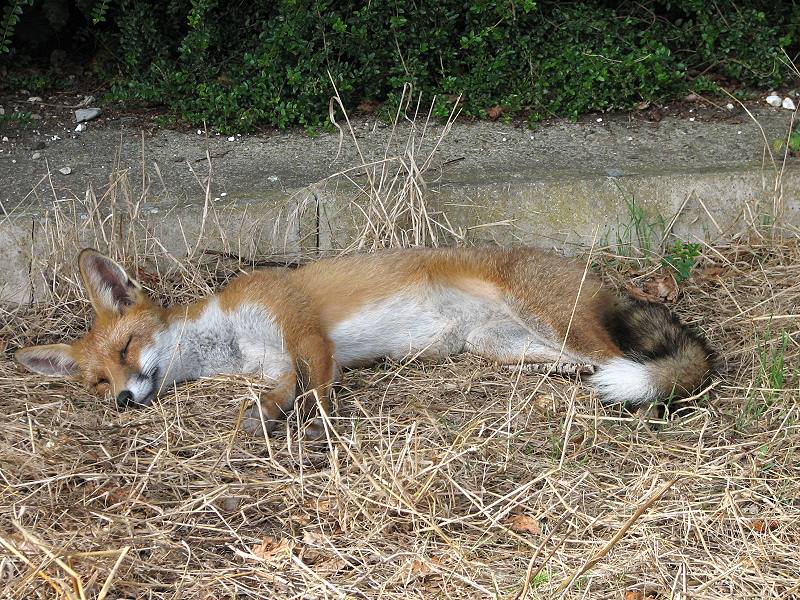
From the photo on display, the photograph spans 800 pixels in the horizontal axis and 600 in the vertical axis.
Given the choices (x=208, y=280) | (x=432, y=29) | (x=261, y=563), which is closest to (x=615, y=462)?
(x=261, y=563)

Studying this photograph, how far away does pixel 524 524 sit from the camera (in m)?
3.27

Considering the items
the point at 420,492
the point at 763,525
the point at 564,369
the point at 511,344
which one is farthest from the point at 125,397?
the point at 763,525

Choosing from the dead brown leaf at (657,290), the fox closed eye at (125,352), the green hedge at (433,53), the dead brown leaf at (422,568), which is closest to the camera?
the dead brown leaf at (422,568)

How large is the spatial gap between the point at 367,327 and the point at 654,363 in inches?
57.8

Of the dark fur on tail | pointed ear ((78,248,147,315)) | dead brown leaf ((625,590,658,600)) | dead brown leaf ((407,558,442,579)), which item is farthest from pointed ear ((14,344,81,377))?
dead brown leaf ((625,590,658,600))

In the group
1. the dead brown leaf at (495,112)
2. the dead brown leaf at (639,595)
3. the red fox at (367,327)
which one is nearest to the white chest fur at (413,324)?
the red fox at (367,327)

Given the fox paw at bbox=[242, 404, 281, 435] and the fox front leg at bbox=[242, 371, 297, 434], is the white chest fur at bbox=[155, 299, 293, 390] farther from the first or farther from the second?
the fox paw at bbox=[242, 404, 281, 435]

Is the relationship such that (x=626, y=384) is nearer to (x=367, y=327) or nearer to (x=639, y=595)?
(x=639, y=595)

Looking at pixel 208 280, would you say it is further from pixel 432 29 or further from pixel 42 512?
pixel 432 29

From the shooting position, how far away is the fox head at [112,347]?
4.23 m

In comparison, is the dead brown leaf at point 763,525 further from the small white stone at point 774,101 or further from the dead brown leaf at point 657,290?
the small white stone at point 774,101

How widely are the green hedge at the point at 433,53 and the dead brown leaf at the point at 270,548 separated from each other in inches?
145

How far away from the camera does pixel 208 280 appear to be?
5.19 m

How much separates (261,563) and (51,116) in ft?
15.0
